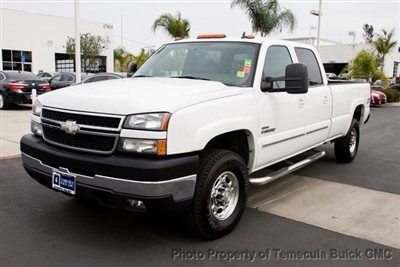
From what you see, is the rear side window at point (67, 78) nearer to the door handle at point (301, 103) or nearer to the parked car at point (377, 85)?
the door handle at point (301, 103)

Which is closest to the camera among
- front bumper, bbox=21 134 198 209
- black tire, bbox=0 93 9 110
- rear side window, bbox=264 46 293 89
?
front bumper, bbox=21 134 198 209

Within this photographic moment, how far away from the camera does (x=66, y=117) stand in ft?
12.8

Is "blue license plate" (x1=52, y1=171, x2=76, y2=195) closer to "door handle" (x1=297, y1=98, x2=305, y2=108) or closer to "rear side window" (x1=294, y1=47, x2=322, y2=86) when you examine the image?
"door handle" (x1=297, y1=98, x2=305, y2=108)

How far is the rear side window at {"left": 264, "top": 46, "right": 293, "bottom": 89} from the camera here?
4.93 metres

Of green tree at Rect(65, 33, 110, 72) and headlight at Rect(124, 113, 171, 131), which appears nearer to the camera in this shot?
headlight at Rect(124, 113, 171, 131)

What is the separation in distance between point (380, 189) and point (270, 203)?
1.80 m

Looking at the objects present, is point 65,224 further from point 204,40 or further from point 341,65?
point 341,65

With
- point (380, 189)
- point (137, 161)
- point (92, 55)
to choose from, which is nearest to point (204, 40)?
point (137, 161)

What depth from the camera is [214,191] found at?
4.05 m

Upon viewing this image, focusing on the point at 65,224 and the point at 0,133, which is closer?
the point at 65,224

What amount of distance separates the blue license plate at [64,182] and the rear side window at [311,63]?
350 centimetres

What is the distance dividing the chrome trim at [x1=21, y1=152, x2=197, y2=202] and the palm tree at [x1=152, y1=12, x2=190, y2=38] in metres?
23.8

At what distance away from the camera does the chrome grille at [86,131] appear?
3555 mm

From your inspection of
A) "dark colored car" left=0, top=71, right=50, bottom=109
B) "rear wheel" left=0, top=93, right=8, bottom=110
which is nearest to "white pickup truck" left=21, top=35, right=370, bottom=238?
"dark colored car" left=0, top=71, right=50, bottom=109
